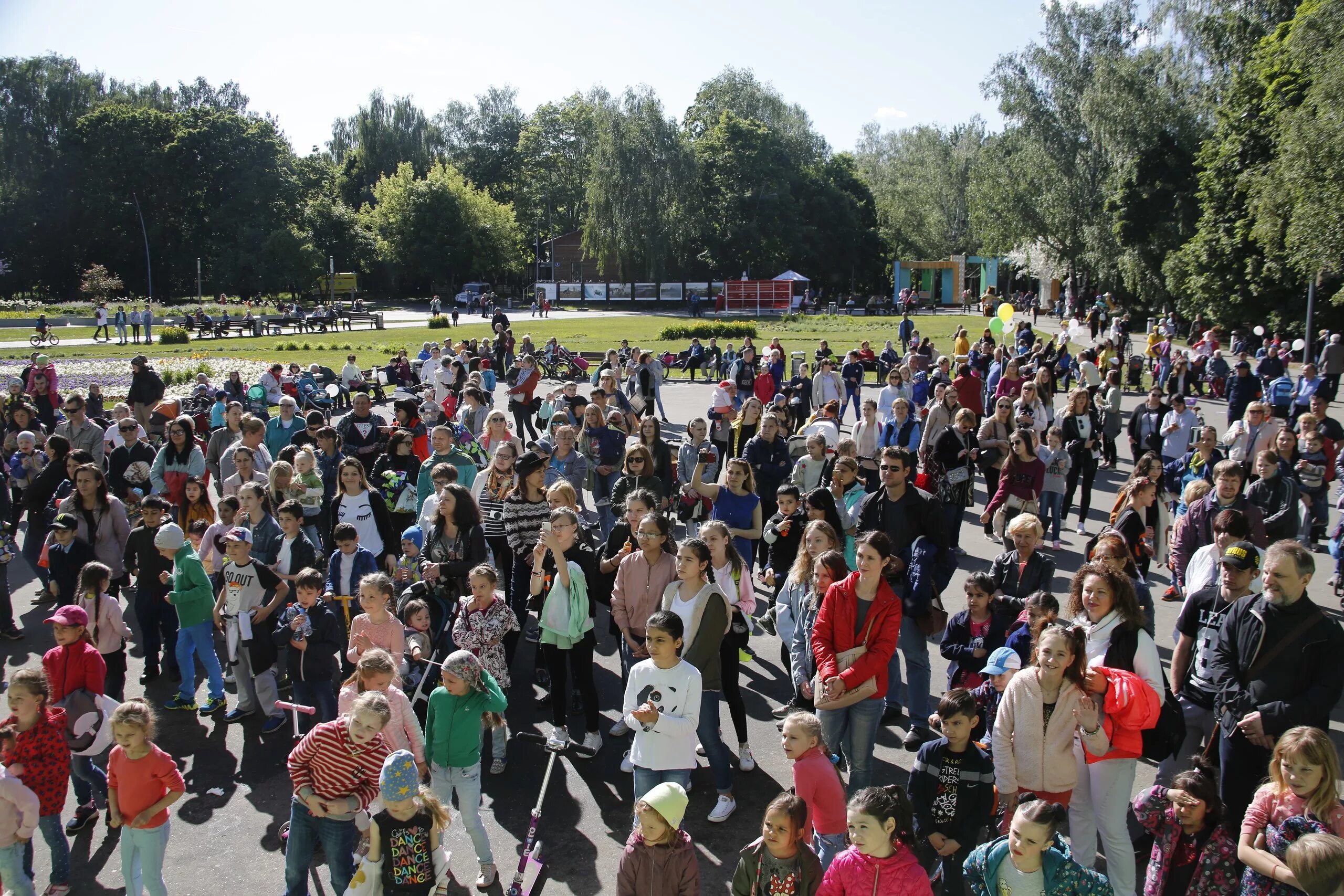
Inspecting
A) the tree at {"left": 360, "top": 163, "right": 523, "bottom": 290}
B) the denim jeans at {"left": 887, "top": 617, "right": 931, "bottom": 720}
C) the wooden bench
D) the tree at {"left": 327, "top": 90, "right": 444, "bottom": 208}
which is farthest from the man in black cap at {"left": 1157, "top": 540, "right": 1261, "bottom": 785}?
the tree at {"left": 327, "top": 90, "right": 444, "bottom": 208}

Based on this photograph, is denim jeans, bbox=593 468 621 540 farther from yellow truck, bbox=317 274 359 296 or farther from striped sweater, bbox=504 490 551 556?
yellow truck, bbox=317 274 359 296

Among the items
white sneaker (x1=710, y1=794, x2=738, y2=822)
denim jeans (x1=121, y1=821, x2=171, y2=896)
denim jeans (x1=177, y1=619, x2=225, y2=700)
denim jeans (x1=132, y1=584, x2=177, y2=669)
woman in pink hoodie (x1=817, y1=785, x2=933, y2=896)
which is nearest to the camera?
woman in pink hoodie (x1=817, y1=785, x2=933, y2=896)

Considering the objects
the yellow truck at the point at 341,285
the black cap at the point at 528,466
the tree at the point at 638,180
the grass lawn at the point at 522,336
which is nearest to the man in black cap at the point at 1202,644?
the black cap at the point at 528,466

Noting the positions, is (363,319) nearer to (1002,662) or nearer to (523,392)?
(523,392)

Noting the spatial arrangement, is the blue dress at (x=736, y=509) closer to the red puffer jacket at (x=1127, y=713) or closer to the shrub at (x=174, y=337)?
the red puffer jacket at (x=1127, y=713)

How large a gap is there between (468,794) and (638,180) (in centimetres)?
5690

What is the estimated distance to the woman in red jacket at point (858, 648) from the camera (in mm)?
5039

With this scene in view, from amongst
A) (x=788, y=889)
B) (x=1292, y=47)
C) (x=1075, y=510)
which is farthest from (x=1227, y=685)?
(x=1292, y=47)

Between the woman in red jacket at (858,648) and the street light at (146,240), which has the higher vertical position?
the street light at (146,240)

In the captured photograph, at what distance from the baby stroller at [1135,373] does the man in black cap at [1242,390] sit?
6684mm

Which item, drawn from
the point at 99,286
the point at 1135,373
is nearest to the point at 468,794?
the point at 1135,373

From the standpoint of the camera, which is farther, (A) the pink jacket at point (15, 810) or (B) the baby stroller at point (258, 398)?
(B) the baby stroller at point (258, 398)

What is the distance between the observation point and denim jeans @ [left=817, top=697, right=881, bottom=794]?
5109 millimetres

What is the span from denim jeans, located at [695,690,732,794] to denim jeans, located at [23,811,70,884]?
336 cm
